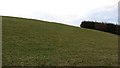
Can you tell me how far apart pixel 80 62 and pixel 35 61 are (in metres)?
2.80

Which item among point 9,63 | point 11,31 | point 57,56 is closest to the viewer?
point 9,63

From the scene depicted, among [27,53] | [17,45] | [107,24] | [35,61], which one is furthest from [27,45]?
[107,24]

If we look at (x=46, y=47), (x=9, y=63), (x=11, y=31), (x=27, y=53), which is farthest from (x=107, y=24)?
(x=9, y=63)

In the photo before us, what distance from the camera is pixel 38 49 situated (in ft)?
63.6

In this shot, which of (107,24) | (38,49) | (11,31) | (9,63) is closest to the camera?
(9,63)

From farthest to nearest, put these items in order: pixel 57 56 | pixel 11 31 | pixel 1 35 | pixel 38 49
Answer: pixel 11 31 < pixel 1 35 < pixel 38 49 < pixel 57 56

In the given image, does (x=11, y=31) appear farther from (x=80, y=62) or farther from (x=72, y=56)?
(x=80, y=62)

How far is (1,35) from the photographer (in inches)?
898

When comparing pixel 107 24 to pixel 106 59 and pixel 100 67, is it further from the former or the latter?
pixel 100 67

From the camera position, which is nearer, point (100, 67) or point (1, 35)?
point (100, 67)

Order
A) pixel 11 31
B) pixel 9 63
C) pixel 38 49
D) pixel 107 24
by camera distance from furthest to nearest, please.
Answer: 1. pixel 107 24
2. pixel 11 31
3. pixel 38 49
4. pixel 9 63

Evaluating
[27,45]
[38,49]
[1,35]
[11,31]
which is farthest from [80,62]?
[11,31]

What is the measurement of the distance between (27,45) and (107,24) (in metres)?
27.7

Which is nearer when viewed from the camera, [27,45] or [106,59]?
[106,59]
